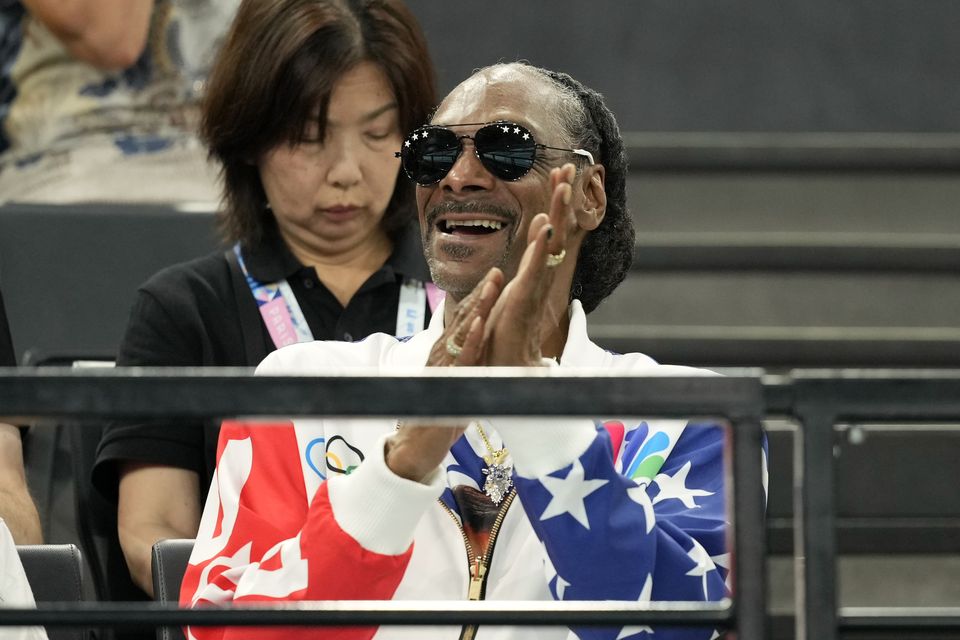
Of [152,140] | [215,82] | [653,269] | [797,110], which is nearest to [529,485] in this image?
[215,82]

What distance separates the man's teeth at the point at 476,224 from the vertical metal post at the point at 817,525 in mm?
934

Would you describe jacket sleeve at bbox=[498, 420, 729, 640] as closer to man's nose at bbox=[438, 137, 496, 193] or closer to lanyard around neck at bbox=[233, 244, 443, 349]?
man's nose at bbox=[438, 137, 496, 193]

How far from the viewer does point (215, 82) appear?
2.75 metres

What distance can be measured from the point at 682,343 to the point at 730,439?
2.92 meters

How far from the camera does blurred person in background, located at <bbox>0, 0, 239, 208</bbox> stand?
11.1 feet

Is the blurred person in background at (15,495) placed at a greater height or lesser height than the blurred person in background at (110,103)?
lesser

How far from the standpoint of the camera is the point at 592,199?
226cm

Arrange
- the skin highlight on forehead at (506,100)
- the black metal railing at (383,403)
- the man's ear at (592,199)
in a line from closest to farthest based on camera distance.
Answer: the black metal railing at (383,403) < the skin highlight on forehead at (506,100) < the man's ear at (592,199)

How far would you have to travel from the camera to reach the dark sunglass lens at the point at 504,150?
2.06 m

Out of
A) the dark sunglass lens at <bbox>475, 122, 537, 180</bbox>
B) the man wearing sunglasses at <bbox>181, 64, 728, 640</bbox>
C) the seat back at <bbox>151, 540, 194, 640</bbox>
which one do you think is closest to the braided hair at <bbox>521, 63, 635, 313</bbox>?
the man wearing sunglasses at <bbox>181, 64, 728, 640</bbox>

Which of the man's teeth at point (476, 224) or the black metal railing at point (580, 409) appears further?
the man's teeth at point (476, 224)

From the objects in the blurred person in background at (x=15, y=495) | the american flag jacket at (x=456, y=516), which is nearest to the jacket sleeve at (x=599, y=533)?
the american flag jacket at (x=456, y=516)

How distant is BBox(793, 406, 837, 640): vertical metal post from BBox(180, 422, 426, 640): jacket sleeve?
1.68 ft

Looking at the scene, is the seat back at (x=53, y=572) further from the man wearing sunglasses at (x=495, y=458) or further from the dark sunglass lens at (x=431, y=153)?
the dark sunglass lens at (x=431, y=153)
